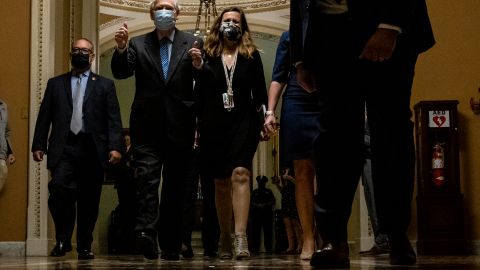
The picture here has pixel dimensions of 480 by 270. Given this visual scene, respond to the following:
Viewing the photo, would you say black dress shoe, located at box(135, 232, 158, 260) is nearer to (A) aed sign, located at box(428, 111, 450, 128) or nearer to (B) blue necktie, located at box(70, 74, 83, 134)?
(B) blue necktie, located at box(70, 74, 83, 134)

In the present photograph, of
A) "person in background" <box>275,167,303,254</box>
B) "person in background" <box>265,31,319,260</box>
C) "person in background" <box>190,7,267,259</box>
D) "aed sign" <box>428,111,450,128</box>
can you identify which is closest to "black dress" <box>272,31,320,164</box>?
"person in background" <box>265,31,319,260</box>

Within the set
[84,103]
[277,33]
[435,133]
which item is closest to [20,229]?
[84,103]

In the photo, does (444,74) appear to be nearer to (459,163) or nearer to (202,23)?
(459,163)

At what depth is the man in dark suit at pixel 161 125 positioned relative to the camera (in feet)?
13.1

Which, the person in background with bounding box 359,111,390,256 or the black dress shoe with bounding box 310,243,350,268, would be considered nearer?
the black dress shoe with bounding box 310,243,350,268

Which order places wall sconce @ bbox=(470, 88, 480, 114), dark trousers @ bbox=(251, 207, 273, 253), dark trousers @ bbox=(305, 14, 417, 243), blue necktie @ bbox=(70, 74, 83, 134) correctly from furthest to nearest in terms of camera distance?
dark trousers @ bbox=(251, 207, 273, 253) → wall sconce @ bbox=(470, 88, 480, 114) → blue necktie @ bbox=(70, 74, 83, 134) → dark trousers @ bbox=(305, 14, 417, 243)

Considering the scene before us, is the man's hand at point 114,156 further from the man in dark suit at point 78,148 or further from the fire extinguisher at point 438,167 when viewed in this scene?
the fire extinguisher at point 438,167

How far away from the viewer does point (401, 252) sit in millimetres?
2543

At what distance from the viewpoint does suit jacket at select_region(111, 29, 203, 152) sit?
408cm

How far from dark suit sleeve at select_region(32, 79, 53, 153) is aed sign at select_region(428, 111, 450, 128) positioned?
2720 millimetres

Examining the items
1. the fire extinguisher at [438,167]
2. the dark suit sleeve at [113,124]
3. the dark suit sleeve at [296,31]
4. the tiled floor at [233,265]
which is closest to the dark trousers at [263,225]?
the fire extinguisher at [438,167]

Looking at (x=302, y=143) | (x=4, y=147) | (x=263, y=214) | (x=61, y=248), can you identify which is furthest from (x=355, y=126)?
(x=263, y=214)

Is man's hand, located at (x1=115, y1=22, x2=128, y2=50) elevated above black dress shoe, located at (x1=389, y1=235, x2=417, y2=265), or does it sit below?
above

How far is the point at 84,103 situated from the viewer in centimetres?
522
